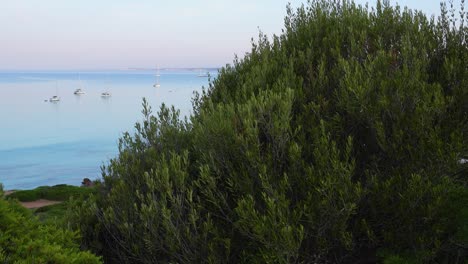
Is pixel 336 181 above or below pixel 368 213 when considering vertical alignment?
above

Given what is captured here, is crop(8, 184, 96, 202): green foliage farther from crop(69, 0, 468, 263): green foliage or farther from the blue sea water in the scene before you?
crop(69, 0, 468, 263): green foliage

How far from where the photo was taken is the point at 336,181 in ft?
32.2

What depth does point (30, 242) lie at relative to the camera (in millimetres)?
7285

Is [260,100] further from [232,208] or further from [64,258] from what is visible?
[64,258]

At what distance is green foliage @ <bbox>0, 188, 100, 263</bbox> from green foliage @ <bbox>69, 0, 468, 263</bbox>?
7.04 ft

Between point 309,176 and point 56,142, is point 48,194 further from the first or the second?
point 56,142

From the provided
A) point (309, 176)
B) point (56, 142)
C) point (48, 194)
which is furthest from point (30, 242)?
point (56, 142)

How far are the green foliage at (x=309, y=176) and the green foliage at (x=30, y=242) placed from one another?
214cm

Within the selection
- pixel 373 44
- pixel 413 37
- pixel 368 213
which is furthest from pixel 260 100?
pixel 413 37

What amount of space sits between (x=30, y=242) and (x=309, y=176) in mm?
5410

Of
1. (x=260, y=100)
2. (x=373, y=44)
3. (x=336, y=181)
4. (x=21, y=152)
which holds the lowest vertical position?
(x=21, y=152)

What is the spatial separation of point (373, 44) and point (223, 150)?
5503mm

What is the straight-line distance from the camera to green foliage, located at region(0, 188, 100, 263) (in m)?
7.23

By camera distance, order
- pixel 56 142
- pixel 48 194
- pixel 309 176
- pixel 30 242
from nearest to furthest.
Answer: pixel 30 242, pixel 309 176, pixel 48 194, pixel 56 142
